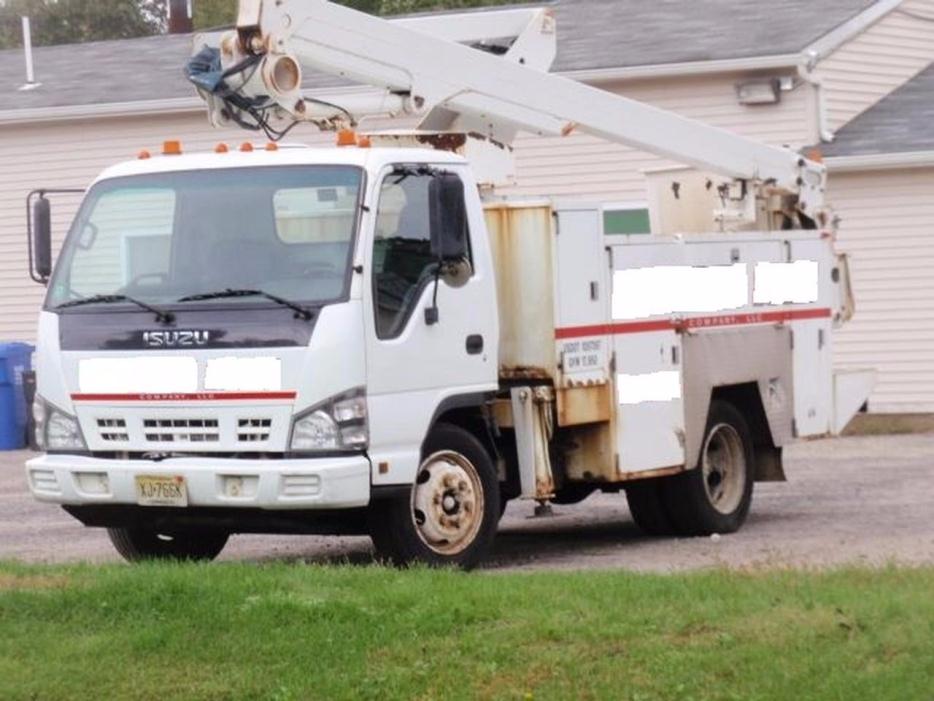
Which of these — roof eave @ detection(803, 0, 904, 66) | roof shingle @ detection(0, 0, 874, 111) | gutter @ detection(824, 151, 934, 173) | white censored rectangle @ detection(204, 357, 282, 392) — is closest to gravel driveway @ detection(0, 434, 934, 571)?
white censored rectangle @ detection(204, 357, 282, 392)

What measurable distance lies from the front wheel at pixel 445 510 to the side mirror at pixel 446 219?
3.53 ft

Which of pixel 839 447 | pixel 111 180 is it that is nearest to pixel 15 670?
pixel 111 180

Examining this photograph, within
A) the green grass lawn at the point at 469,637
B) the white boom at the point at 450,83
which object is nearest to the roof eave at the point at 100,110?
the white boom at the point at 450,83

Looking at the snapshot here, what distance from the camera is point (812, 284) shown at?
15.8 meters

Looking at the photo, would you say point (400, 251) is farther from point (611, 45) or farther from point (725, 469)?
point (611, 45)

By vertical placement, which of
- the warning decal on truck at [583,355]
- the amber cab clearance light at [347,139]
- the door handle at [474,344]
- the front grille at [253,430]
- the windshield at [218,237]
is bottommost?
the front grille at [253,430]

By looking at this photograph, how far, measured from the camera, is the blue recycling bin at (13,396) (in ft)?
83.4

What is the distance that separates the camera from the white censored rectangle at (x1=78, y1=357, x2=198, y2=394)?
1198 cm

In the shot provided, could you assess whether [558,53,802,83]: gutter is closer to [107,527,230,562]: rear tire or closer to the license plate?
[107,527,230,562]: rear tire

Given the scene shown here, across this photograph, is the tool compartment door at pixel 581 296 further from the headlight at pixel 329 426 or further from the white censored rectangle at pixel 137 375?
the white censored rectangle at pixel 137 375

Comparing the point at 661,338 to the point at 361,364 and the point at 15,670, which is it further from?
the point at 15,670

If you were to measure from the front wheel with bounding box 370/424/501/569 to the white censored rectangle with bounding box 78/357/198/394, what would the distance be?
1356 millimetres

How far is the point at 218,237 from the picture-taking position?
40.4ft

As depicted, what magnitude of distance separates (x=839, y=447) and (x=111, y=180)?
11484 mm
